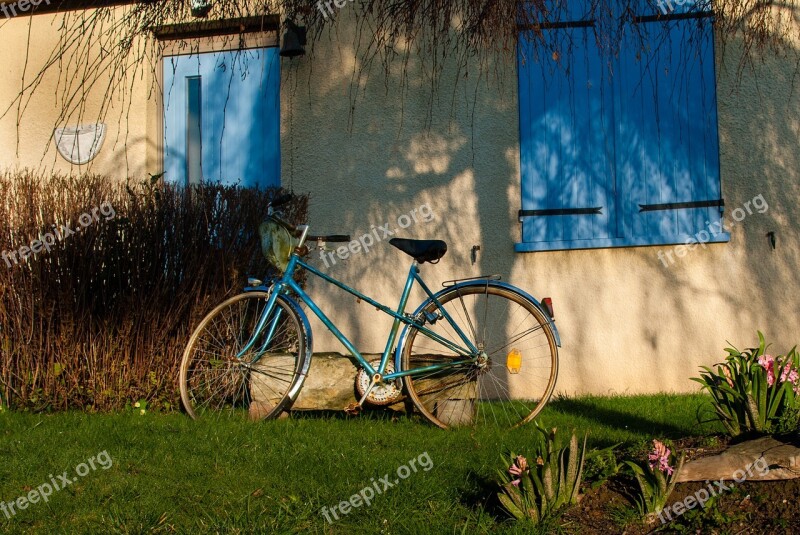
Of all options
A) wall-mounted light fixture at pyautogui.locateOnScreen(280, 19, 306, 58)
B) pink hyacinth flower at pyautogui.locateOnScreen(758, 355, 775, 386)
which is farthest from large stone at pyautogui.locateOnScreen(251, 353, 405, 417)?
wall-mounted light fixture at pyautogui.locateOnScreen(280, 19, 306, 58)

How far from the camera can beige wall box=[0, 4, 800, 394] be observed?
22.4 feet

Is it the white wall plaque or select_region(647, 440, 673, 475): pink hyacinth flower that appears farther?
the white wall plaque

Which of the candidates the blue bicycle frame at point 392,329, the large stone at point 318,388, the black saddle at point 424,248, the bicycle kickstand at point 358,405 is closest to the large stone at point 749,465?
the blue bicycle frame at point 392,329

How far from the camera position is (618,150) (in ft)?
22.7

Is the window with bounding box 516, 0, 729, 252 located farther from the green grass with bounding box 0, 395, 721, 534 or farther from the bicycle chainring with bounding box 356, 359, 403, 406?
the bicycle chainring with bounding box 356, 359, 403, 406

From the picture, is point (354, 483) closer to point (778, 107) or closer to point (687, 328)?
point (687, 328)

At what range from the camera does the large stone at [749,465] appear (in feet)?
10.6

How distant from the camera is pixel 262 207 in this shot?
595 cm

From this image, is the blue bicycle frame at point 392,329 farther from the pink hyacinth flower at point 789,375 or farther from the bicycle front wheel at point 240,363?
the pink hyacinth flower at point 789,375

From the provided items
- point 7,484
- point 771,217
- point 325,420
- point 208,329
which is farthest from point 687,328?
point 7,484

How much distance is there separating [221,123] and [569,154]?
118 inches

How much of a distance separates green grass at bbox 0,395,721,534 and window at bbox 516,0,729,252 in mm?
1995

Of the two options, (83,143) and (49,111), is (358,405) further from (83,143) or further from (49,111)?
(49,111)

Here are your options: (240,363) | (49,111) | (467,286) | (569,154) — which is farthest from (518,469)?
(49,111)
